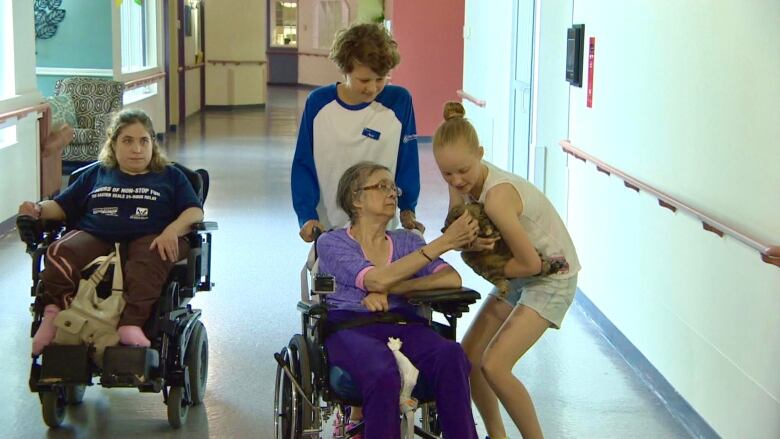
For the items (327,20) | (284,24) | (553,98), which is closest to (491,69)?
(553,98)

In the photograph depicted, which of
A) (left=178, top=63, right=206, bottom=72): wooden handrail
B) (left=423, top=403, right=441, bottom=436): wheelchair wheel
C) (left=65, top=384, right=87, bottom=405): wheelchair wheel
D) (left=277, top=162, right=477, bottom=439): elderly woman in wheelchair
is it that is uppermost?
(left=178, top=63, right=206, bottom=72): wooden handrail

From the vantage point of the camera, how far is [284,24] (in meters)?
27.1

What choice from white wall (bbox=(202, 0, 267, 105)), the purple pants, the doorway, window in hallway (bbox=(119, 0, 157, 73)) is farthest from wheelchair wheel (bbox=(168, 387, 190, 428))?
white wall (bbox=(202, 0, 267, 105))

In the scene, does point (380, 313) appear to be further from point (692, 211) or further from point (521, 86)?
point (521, 86)

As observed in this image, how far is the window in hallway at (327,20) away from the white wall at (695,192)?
1926 centimetres

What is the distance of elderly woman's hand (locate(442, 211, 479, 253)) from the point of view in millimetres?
2840

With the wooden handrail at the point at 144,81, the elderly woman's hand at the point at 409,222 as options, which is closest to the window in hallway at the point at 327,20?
the wooden handrail at the point at 144,81

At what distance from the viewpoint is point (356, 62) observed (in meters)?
3.26

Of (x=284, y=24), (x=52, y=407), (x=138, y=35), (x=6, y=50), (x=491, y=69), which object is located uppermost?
(x=284, y=24)

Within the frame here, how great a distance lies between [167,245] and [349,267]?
799 millimetres

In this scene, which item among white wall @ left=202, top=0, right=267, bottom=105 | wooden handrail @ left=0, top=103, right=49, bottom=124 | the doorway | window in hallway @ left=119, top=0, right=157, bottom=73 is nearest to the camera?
wooden handrail @ left=0, top=103, right=49, bottom=124

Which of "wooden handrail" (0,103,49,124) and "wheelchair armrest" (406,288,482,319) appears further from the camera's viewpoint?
"wooden handrail" (0,103,49,124)

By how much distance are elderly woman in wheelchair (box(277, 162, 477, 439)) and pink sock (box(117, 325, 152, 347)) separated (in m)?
0.56

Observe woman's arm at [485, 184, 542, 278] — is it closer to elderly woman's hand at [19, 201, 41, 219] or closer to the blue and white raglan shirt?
the blue and white raglan shirt
